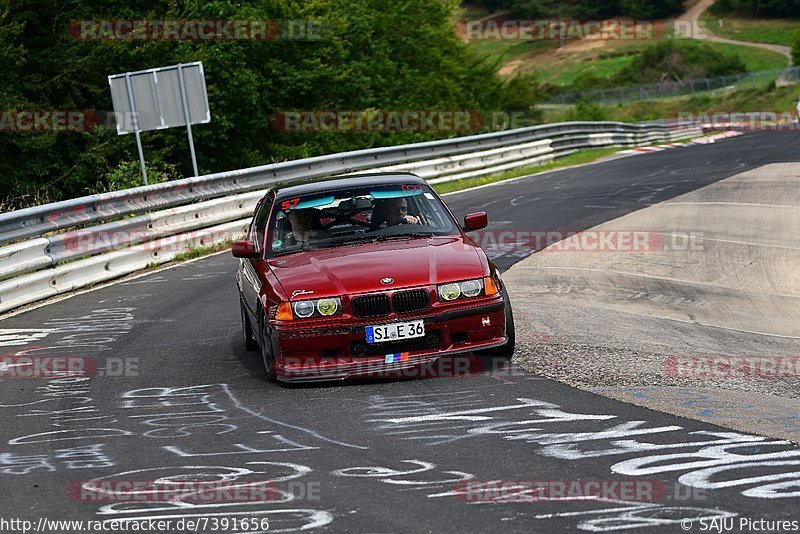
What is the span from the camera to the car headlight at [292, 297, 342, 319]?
8258 millimetres

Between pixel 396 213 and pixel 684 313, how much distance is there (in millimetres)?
3540

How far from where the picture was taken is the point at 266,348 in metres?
8.70

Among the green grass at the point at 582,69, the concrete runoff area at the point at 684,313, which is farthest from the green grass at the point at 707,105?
the concrete runoff area at the point at 684,313

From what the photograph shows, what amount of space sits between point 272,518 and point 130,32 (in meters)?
33.0

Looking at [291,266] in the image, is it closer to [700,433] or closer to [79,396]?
[79,396]

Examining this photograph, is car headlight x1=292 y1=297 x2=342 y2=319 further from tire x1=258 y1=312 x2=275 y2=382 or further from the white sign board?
the white sign board

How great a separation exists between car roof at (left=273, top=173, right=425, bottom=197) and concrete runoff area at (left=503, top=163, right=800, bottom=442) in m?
1.63

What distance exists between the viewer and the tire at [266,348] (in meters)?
8.57

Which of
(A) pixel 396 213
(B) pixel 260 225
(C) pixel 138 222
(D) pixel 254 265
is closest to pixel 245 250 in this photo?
(D) pixel 254 265

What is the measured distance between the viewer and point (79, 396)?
866 centimetres
